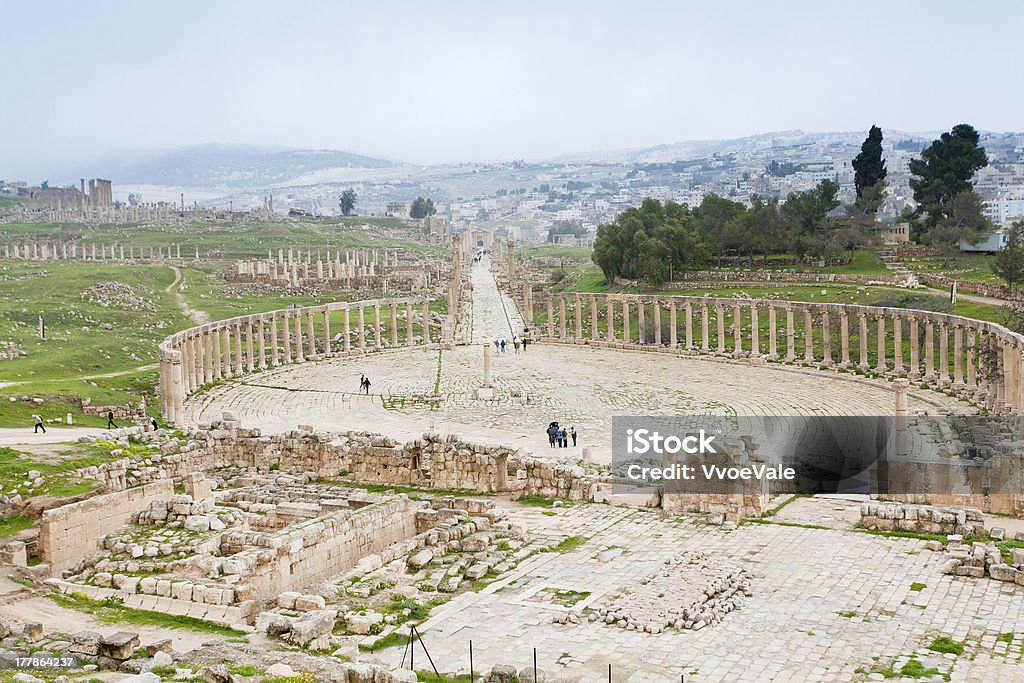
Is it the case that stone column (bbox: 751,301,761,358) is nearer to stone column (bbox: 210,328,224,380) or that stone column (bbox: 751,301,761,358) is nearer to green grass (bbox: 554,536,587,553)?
stone column (bbox: 210,328,224,380)

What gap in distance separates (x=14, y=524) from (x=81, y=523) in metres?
2.75

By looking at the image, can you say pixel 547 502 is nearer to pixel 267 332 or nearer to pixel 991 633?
pixel 991 633

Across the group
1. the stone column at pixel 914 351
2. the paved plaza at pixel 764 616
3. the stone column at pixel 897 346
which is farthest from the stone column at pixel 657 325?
the paved plaza at pixel 764 616

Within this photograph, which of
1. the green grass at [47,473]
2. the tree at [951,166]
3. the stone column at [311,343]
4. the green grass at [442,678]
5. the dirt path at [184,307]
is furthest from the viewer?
the tree at [951,166]

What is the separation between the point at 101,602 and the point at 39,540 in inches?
158

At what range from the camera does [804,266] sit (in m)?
79.6

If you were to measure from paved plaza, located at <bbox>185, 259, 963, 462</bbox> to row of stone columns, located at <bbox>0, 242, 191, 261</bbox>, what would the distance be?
6531 centimetres

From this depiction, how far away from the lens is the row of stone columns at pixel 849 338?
46562mm

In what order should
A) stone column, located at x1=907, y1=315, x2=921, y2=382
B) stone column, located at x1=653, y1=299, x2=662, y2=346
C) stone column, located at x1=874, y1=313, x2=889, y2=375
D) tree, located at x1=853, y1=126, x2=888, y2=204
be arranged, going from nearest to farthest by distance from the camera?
stone column, located at x1=907, y1=315, x2=921, y2=382 < stone column, located at x1=874, y1=313, x2=889, y2=375 < stone column, located at x1=653, y1=299, x2=662, y2=346 < tree, located at x1=853, y1=126, x2=888, y2=204

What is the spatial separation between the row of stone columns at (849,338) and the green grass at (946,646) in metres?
23.1

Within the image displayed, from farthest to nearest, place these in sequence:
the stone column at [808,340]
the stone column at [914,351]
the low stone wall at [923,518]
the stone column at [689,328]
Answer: the stone column at [689,328] → the stone column at [808,340] → the stone column at [914,351] → the low stone wall at [923,518]

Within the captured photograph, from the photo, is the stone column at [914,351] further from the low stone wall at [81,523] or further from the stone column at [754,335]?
the low stone wall at [81,523]

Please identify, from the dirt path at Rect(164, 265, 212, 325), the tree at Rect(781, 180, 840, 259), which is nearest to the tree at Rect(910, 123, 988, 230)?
the tree at Rect(781, 180, 840, 259)

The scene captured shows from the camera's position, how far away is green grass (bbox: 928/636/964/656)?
18766 mm
